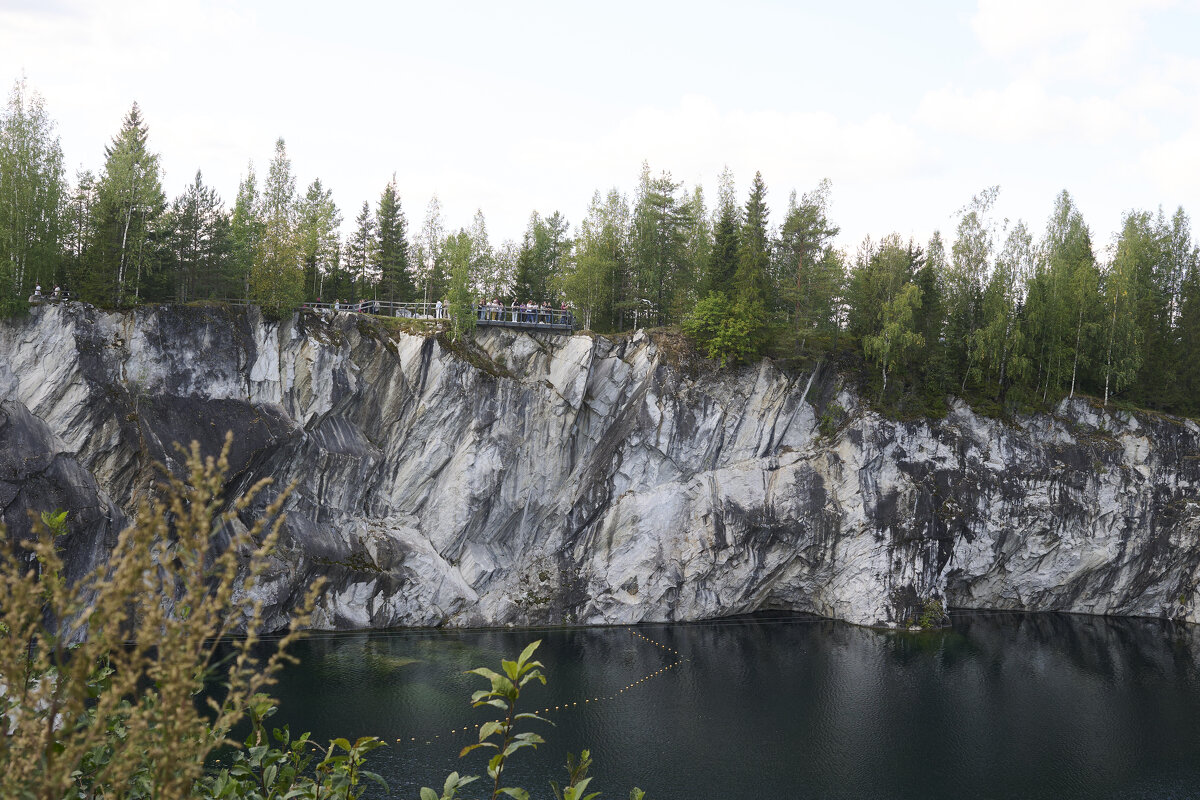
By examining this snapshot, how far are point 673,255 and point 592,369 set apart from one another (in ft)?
43.7

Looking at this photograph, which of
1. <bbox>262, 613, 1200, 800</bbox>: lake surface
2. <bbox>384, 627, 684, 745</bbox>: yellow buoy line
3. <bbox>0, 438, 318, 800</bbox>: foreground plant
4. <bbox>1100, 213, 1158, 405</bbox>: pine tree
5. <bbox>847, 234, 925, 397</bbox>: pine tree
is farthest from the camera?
<bbox>1100, 213, 1158, 405</bbox>: pine tree

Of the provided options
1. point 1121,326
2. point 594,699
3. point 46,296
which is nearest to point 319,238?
point 46,296

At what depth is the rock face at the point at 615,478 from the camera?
39219 mm

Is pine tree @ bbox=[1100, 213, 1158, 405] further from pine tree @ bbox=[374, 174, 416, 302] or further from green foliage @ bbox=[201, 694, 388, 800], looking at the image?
green foliage @ bbox=[201, 694, 388, 800]

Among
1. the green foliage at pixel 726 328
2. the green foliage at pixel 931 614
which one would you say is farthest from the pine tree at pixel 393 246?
the green foliage at pixel 931 614

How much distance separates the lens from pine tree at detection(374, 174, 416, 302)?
2155 inches

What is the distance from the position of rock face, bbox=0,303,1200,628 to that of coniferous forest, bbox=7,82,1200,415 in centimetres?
288

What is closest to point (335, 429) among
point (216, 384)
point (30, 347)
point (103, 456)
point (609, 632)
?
point (216, 384)

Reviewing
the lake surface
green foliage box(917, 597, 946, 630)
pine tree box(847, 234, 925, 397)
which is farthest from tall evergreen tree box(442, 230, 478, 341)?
green foliage box(917, 597, 946, 630)

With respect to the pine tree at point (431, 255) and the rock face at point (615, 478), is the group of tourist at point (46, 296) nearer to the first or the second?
the rock face at point (615, 478)

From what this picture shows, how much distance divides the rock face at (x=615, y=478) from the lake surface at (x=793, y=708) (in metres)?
3.10

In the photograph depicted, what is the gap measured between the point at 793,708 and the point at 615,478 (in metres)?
17.1

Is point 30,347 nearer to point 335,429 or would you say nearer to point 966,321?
point 335,429

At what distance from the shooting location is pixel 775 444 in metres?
47.8
